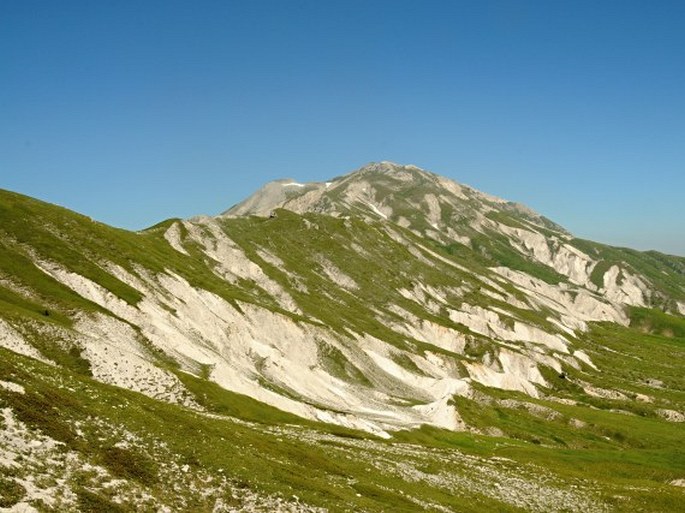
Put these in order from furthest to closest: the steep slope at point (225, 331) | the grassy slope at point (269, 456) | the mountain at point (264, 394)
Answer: the steep slope at point (225, 331) < the mountain at point (264, 394) < the grassy slope at point (269, 456)

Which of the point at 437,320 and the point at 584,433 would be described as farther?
the point at 437,320

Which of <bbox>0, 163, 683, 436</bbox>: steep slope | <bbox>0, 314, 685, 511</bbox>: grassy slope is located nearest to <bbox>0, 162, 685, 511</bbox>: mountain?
<bbox>0, 314, 685, 511</bbox>: grassy slope

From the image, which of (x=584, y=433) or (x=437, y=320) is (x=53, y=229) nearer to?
(x=584, y=433)

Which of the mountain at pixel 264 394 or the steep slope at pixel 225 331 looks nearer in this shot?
the mountain at pixel 264 394

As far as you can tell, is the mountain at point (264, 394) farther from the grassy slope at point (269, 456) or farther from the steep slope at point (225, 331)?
the steep slope at point (225, 331)

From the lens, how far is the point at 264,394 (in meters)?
84.6

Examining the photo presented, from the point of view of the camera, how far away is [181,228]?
7608 inches

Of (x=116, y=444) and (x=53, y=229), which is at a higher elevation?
(x=53, y=229)

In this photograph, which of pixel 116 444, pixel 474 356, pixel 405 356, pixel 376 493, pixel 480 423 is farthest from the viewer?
pixel 474 356

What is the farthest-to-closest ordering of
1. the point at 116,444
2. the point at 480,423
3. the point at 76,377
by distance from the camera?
the point at 480,423 → the point at 76,377 → the point at 116,444

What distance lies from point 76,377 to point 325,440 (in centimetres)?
2423

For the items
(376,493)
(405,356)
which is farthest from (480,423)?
(376,493)

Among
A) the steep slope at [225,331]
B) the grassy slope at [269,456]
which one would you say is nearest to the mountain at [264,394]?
the grassy slope at [269,456]

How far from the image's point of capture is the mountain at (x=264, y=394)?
34.5 meters
